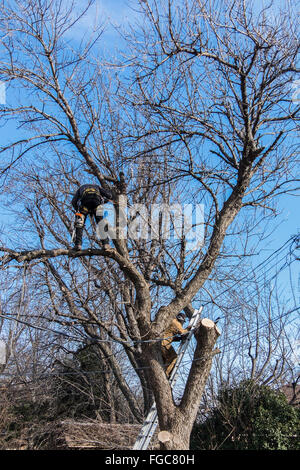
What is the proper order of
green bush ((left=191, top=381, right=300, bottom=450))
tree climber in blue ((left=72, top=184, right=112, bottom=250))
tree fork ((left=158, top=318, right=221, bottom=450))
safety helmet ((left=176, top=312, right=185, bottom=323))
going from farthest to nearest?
safety helmet ((left=176, top=312, right=185, bottom=323)) < green bush ((left=191, top=381, right=300, bottom=450)) < tree climber in blue ((left=72, top=184, right=112, bottom=250)) < tree fork ((left=158, top=318, right=221, bottom=450))

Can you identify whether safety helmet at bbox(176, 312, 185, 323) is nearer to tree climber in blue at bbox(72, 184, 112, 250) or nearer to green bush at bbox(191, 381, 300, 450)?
green bush at bbox(191, 381, 300, 450)

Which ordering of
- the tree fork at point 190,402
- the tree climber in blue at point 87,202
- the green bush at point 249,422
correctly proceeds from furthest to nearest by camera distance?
the green bush at point 249,422, the tree climber in blue at point 87,202, the tree fork at point 190,402

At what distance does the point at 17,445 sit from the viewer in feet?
37.4

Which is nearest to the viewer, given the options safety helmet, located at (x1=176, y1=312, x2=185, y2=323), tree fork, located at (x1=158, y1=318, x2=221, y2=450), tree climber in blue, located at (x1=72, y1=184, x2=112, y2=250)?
tree fork, located at (x1=158, y1=318, x2=221, y2=450)

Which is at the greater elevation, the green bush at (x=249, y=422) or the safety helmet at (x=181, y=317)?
the safety helmet at (x=181, y=317)

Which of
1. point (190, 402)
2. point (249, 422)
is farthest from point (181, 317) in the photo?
point (190, 402)

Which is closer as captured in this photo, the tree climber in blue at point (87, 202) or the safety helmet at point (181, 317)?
the tree climber in blue at point (87, 202)

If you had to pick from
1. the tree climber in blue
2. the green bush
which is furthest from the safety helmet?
the tree climber in blue

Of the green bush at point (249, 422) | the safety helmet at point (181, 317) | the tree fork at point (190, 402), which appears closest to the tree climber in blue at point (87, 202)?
the tree fork at point (190, 402)

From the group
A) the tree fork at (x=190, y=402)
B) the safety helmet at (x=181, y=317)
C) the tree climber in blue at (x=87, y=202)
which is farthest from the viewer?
the safety helmet at (x=181, y=317)

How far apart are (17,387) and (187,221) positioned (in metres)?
7.93

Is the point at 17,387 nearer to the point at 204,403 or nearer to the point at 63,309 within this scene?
the point at 63,309

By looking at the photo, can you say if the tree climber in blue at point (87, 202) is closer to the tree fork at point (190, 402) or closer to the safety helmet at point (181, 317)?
the tree fork at point (190, 402)
